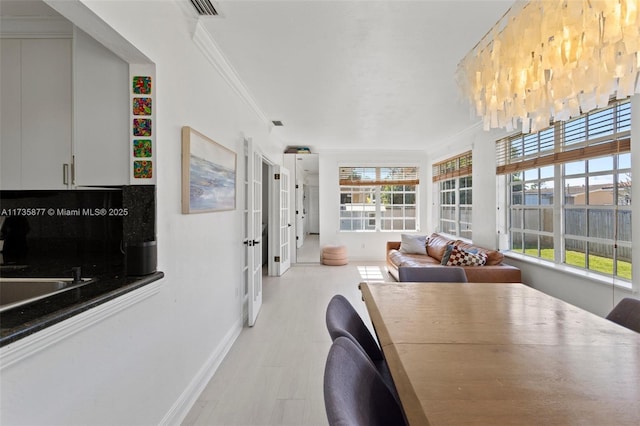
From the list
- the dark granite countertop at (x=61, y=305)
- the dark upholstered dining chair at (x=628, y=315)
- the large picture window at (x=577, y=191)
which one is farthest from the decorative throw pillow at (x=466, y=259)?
the dark granite countertop at (x=61, y=305)

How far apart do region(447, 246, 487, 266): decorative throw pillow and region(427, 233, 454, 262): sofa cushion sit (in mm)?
813

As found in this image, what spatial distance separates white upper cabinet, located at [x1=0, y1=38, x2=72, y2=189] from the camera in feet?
5.06

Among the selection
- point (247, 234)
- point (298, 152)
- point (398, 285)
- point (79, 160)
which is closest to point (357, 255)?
point (298, 152)

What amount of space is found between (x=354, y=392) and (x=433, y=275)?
156 centimetres

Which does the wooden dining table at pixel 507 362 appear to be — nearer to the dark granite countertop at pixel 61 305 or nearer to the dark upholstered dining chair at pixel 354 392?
the dark upholstered dining chair at pixel 354 392

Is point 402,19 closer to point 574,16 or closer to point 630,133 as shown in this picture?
point 574,16

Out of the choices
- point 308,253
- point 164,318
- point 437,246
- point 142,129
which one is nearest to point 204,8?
point 142,129

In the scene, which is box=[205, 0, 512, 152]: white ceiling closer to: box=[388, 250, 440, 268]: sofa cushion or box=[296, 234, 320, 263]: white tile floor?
box=[388, 250, 440, 268]: sofa cushion

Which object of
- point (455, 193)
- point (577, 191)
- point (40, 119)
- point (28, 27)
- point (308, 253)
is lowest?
point (308, 253)

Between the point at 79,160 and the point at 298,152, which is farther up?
the point at 298,152

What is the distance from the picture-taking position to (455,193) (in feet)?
17.6

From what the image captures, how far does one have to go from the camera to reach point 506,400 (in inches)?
31.3

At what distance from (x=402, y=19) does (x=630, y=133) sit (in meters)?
2.07

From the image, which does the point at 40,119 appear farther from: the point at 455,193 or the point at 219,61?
the point at 455,193
